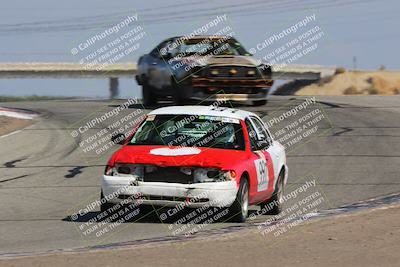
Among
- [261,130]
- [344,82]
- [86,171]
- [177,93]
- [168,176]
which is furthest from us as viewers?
[344,82]

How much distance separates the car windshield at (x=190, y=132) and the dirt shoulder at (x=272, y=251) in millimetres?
1960

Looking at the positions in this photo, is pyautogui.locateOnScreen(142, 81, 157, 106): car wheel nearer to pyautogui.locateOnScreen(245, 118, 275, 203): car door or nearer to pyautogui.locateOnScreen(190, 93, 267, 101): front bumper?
pyautogui.locateOnScreen(190, 93, 267, 101): front bumper

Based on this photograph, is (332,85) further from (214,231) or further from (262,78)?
(214,231)

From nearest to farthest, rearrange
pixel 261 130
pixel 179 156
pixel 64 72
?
pixel 179 156 < pixel 261 130 < pixel 64 72

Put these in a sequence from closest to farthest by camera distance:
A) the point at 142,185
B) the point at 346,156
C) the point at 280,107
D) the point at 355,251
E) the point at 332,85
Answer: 1. the point at 355,251
2. the point at 142,185
3. the point at 346,156
4. the point at 280,107
5. the point at 332,85

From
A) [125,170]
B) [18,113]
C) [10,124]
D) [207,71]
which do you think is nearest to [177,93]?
[207,71]

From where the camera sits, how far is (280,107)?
24297 millimetres

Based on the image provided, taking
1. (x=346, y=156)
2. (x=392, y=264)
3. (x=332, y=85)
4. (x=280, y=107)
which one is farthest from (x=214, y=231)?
(x=332, y=85)

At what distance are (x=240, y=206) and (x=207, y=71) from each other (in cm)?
1124

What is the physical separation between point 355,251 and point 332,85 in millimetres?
77098

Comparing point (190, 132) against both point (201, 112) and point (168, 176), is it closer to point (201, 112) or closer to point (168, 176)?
point (201, 112)

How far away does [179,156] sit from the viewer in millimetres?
10406

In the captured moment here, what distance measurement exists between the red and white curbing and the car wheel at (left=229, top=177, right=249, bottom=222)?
13232 mm

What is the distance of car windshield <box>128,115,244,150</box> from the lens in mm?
11016
